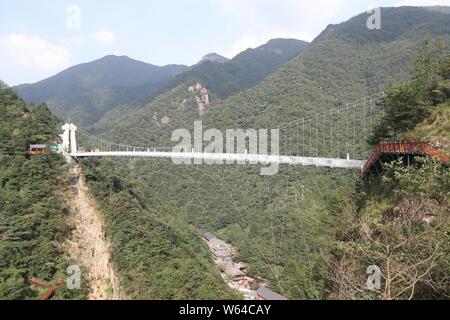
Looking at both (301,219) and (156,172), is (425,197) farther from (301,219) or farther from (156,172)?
(156,172)

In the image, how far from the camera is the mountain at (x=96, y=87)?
319ft

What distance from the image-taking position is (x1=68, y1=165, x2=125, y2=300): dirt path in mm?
15281

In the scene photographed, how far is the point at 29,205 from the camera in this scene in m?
15.9

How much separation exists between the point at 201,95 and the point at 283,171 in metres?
35.5

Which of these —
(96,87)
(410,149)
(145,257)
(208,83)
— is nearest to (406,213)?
(410,149)

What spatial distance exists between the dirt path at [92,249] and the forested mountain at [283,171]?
8.01 m

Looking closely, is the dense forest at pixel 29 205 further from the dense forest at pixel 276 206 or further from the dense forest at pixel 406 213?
the dense forest at pixel 406 213

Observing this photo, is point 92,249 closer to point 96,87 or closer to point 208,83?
point 208,83

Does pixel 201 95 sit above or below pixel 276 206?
above

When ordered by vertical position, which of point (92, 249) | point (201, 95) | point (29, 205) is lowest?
point (92, 249)

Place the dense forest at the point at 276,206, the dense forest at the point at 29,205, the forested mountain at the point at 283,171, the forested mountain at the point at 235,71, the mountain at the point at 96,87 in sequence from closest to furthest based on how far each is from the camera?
the dense forest at the point at 276,206, the dense forest at the point at 29,205, the forested mountain at the point at 283,171, the forested mountain at the point at 235,71, the mountain at the point at 96,87

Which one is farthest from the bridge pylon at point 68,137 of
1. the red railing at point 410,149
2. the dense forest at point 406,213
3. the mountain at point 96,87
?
the mountain at point 96,87
